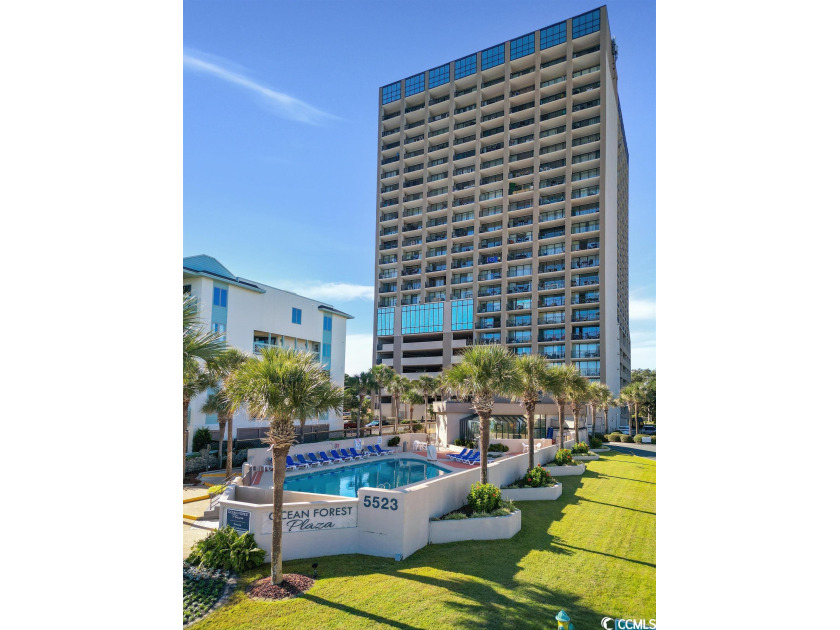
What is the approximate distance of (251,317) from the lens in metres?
29.0

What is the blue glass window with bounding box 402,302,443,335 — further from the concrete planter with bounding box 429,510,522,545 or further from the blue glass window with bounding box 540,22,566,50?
the concrete planter with bounding box 429,510,522,545

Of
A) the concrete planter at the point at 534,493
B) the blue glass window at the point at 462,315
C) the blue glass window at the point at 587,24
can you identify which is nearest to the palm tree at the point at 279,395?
the concrete planter at the point at 534,493

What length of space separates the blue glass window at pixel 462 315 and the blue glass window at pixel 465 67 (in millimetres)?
27298

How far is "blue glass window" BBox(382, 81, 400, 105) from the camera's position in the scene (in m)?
58.9

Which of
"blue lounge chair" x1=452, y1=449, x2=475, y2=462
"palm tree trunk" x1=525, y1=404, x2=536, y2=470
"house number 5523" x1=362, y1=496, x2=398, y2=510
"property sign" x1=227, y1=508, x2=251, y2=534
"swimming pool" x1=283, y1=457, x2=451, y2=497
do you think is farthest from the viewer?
"blue lounge chair" x1=452, y1=449, x2=475, y2=462

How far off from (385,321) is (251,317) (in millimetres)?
27824

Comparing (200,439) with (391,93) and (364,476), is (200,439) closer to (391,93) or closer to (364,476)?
(364,476)

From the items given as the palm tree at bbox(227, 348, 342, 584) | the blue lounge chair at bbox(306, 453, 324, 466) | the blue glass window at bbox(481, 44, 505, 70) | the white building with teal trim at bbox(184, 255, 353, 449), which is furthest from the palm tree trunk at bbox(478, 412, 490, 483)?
the blue glass window at bbox(481, 44, 505, 70)

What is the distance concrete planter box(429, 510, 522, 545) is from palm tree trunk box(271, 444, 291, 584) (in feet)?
11.9

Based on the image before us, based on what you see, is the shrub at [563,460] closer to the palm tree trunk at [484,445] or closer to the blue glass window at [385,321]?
the palm tree trunk at [484,445]
